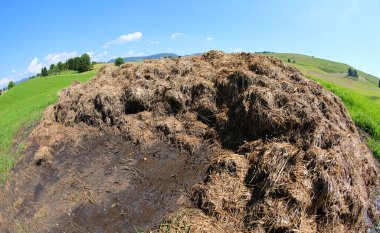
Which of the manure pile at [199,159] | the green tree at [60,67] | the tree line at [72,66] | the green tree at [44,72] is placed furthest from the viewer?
the green tree at [60,67]

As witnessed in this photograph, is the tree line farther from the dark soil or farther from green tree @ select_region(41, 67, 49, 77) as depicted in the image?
the dark soil

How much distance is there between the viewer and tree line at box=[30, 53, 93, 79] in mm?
68625

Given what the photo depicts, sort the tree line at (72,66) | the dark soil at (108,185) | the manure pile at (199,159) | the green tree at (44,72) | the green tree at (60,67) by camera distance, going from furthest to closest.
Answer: the green tree at (60,67), the green tree at (44,72), the tree line at (72,66), the dark soil at (108,185), the manure pile at (199,159)

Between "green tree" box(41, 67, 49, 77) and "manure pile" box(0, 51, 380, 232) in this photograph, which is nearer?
"manure pile" box(0, 51, 380, 232)

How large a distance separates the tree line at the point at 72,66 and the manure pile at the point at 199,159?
64.0 m

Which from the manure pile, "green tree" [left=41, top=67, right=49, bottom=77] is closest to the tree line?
"green tree" [left=41, top=67, right=49, bottom=77]

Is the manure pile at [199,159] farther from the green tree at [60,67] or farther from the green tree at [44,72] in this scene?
the green tree at [60,67]

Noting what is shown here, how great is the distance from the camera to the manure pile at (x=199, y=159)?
4.67m

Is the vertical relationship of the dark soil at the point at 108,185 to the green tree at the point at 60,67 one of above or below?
below

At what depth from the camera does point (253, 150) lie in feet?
18.8

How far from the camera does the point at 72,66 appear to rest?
243 feet

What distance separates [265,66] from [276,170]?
3074mm

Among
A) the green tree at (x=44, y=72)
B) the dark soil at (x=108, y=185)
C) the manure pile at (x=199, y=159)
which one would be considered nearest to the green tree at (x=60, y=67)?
the green tree at (x=44, y=72)

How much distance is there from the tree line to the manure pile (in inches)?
2521
